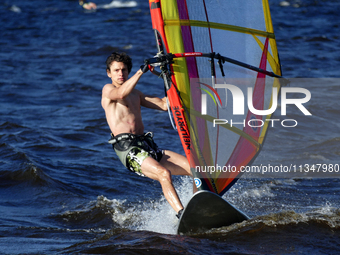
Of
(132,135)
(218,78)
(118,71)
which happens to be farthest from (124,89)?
(218,78)

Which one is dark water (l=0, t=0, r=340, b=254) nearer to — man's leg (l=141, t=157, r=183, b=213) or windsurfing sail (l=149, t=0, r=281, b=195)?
man's leg (l=141, t=157, r=183, b=213)

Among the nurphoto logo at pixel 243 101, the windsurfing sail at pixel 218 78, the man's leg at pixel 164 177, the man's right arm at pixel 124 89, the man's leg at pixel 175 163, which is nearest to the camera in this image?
the man's right arm at pixel 124 89

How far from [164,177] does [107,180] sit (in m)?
2.60

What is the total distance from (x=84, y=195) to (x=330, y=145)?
428 centimetres

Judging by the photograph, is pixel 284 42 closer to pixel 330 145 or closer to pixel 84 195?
pixel 330 145

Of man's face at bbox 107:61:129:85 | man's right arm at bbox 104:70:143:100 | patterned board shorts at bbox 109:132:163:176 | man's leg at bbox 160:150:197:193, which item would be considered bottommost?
man's leg at bbox 160:150:197:193

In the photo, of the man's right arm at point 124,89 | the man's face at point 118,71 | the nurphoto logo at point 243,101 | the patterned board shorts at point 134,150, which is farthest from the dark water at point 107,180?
the man's face at point 118,71

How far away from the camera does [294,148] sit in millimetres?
7926

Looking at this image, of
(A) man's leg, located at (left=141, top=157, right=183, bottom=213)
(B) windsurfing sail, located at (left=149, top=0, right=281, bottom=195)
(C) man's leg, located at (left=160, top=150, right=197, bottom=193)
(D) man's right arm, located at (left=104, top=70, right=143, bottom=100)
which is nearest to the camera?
(D) man's right arm, located at (left=104, top=70, right=143, bottom=100)

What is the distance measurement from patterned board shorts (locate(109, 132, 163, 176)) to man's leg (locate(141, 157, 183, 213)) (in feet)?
0.26

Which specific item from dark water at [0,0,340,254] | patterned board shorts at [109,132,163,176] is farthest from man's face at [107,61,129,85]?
dark water at [0,0,340,254]

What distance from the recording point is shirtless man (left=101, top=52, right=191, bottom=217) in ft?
14.7

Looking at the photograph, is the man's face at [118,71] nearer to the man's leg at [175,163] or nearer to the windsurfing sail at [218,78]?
the windsurfing sail at [218,78]

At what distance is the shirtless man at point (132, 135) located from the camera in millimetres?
4488
